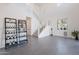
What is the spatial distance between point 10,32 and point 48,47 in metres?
0.89

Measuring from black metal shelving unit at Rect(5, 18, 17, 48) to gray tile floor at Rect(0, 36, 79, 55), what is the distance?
5.1 inches

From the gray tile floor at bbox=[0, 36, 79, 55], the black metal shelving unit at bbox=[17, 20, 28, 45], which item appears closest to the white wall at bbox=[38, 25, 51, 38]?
the gray tile floor at bbox=[0, 36, 79, 55]

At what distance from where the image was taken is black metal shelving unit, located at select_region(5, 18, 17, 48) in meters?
2.59

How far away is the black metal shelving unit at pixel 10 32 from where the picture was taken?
2586 mm

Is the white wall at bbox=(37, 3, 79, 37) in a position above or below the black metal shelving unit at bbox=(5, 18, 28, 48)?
above

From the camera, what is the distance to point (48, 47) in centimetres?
266

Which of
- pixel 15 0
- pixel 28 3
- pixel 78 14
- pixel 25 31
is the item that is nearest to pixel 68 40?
pixel 78 14

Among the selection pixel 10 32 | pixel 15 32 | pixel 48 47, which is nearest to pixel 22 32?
pixel 15 32

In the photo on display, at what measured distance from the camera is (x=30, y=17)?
2662 mm

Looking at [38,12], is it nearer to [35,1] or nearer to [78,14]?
[35,1]

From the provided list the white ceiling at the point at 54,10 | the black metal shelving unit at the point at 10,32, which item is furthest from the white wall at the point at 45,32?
the black metal shelving unit at the point at 10,32

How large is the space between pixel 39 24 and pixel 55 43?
55cm

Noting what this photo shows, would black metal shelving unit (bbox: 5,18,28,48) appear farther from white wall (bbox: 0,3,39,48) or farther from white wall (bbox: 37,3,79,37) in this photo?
white wall (bbox: 37,3,79,37)

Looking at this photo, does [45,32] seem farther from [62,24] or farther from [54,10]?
[54,10]
